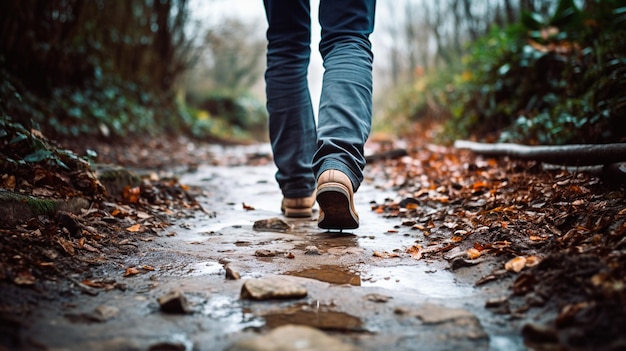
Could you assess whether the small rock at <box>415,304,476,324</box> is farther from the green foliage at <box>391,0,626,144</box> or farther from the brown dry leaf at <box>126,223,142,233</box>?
the green foliage at <box>391,0,626,144</box>

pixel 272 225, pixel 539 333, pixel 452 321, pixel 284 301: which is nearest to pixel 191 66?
pixel 272 225

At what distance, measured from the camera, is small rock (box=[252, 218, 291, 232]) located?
7.07 feet

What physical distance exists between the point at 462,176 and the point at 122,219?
6.75 ft

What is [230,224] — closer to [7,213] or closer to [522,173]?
[7,213]

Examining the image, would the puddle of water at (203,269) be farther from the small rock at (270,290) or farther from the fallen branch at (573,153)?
the fallen branch at (573,153)

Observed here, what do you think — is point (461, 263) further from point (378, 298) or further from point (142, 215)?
point (142, 215)

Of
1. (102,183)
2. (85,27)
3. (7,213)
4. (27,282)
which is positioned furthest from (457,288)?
(85,27)

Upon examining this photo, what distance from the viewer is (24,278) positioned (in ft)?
3.84

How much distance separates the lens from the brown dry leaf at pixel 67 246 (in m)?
1.46

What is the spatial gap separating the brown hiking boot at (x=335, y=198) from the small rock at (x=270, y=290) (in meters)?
0.53

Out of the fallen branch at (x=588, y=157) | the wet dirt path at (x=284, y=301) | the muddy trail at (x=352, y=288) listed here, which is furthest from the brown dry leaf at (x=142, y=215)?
the fallen branch at (x=588, y=157)

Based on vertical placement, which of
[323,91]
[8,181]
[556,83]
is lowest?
[8,181]

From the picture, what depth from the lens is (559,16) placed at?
4.65 m

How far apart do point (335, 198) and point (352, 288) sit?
500 millimetres
